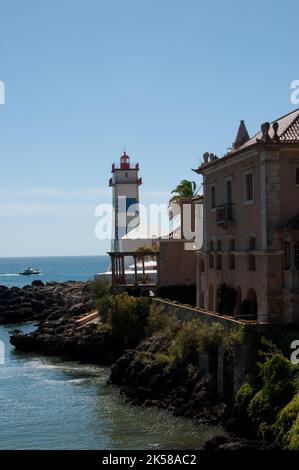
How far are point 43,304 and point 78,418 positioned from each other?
5189 centimetres

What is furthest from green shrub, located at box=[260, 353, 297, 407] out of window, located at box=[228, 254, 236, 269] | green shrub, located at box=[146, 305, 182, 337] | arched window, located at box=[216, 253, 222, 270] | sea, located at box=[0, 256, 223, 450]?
arched window, located at box=[216, 253, 222, 270]

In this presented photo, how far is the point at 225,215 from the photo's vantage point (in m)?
38.3

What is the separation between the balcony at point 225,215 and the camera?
37875 millimetres

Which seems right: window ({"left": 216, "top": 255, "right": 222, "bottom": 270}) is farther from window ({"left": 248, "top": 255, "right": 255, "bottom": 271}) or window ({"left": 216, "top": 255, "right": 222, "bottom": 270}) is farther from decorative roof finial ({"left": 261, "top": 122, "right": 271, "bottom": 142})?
decorative roof finial ({"left": 261, "top": 122, "right": 271, "bottom": 142})

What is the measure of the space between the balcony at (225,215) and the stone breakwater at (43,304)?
28426 mm

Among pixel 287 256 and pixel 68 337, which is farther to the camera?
pixel 68 337

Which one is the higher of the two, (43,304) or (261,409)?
(43,304)

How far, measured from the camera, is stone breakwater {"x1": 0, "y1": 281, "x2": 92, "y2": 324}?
7012cm

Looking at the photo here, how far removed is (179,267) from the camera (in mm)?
51438

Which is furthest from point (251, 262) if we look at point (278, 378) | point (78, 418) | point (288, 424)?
point (288, 424)

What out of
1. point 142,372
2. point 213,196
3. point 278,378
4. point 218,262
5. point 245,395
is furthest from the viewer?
point 213,196

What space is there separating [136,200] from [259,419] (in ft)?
196

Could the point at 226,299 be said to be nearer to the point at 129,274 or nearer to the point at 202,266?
the point at 202,266

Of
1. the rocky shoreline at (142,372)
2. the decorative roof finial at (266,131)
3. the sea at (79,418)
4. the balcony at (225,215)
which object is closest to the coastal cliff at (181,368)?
the rocky shoreline at (142,372)
